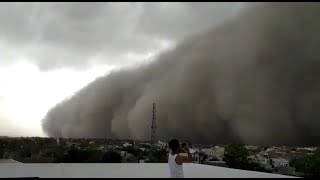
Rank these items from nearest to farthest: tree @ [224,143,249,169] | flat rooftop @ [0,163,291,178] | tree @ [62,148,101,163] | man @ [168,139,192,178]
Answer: man @ [168,139,192,178] → flat rooftop @ [0,163,291,178] → tree @ [62,148,101,163] → tree @ [224,143,249,169]

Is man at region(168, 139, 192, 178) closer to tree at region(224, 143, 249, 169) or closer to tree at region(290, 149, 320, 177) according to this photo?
tree at region(290, 149, 320, 177)

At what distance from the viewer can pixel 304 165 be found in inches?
537

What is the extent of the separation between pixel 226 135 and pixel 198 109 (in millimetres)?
2076

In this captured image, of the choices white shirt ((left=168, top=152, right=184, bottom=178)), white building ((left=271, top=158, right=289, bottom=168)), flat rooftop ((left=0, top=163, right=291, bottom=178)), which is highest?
white shirt ((left=168, top=152, right=184, bottom=178))

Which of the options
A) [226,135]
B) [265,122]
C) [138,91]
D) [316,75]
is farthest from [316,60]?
[138,91]

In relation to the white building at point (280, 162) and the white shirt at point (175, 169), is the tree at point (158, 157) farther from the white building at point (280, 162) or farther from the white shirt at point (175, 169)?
Result: the white shirt at point (175, 169)

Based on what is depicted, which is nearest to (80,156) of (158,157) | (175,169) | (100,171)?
(158,157)

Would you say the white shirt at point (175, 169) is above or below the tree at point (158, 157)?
above

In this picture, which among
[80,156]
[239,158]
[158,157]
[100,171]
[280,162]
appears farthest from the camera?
[239,158]

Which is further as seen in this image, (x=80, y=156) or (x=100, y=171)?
(x=80, y=156)

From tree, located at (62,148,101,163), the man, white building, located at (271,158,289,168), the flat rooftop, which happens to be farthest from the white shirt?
white building, located at (271,158,289,168)

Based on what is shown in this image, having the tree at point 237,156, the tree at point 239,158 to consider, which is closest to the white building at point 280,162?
the tree at point 239,158

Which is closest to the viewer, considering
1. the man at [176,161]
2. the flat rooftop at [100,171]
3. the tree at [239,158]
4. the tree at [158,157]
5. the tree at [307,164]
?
the man at [176,161]

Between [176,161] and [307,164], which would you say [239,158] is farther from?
[176,161]
